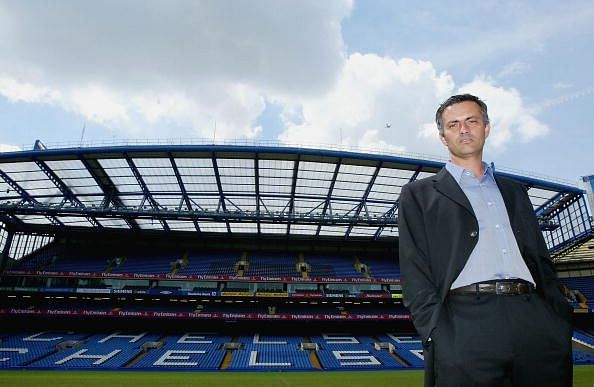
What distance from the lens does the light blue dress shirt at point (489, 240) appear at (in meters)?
1.79

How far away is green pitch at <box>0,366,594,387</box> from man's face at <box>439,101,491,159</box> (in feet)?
49.7

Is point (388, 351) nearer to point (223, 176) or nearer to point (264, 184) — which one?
point (264, 184)

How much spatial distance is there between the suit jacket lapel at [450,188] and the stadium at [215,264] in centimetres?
1630

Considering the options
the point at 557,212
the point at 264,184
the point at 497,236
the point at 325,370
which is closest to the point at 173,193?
the point at 264,184

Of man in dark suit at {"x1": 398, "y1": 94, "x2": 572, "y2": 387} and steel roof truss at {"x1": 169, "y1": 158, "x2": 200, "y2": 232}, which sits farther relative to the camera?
steel roof truss at {"x1": 169, "y1": 158, "x2": 200, "y2": 232}

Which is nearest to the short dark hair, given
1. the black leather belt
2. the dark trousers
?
the black leather belt

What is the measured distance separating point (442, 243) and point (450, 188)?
36 centimetres

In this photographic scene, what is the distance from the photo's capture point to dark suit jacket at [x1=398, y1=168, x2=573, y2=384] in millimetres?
1772

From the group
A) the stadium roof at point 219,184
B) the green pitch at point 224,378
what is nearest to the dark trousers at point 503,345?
the green pitch at point 224,378

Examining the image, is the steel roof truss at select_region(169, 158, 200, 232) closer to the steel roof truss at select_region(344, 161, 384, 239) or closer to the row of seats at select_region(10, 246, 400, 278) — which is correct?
the row of seats at select_region(10, 246, 400, 278)

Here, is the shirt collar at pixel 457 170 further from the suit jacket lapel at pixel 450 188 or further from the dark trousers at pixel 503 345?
the dark trousers at pixel 503 345

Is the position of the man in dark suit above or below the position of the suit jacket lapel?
below

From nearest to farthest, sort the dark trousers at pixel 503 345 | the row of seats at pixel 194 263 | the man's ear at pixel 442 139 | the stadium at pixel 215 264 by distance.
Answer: the dark trousers at pixel 503 345, the man's ear at pixel 442 139, the stadium at pixel 215 264, the row of seats at pixel 194 263

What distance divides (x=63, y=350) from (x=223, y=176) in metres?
15.8
